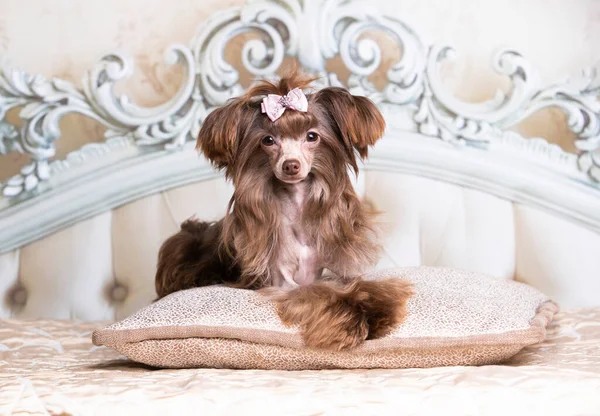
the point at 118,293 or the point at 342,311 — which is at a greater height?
the point at 342,311

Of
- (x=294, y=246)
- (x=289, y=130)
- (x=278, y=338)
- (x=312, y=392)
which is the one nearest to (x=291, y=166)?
(x=289, y=130)

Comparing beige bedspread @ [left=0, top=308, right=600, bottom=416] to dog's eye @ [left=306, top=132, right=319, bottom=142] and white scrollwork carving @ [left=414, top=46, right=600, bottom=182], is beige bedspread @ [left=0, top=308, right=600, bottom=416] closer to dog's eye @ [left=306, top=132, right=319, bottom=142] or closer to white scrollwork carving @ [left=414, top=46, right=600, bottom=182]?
dog's eye @ [left=306, top=132, right=319, bottom=142]

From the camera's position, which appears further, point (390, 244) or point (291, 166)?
point (390, 244)

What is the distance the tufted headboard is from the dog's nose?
917 mm

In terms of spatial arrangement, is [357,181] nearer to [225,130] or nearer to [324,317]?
[225,130]

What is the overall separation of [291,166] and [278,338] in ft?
1.15

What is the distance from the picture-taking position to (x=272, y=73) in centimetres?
245

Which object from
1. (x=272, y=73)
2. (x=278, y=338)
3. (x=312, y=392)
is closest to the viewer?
(x=312, y=392)

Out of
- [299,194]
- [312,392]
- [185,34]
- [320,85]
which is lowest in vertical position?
[312,392]

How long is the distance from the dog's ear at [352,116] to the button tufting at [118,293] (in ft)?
3.78

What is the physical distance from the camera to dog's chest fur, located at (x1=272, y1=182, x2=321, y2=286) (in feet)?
5.53

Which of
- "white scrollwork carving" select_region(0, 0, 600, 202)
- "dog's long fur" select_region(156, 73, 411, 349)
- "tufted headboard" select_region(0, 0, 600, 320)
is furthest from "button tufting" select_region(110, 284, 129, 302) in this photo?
"dog's long fur" select_region(156, 73, 411, 349)

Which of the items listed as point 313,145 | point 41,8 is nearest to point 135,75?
point 41,8

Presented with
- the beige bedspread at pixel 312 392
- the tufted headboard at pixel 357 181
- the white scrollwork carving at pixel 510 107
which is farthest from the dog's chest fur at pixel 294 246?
the white scrollwork carving at pixel 510 107
